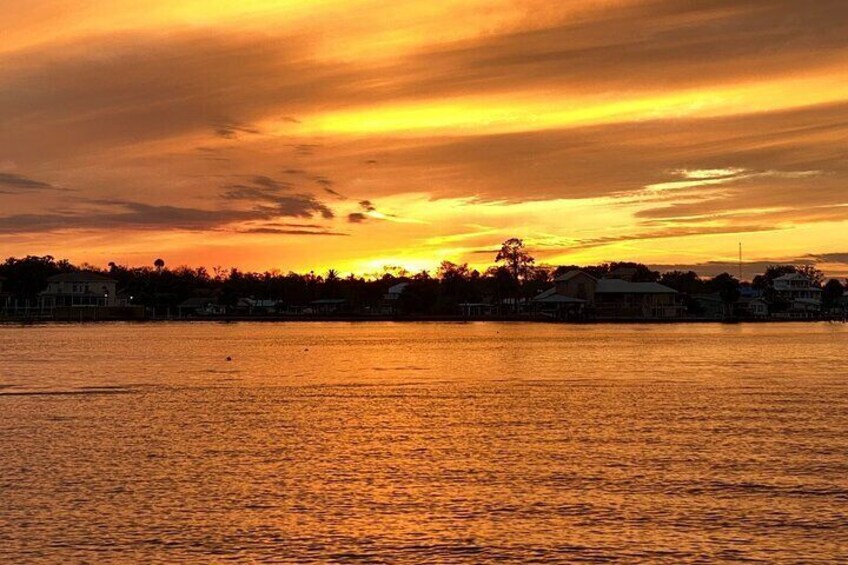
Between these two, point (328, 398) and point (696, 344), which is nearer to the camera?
point (328, 398)

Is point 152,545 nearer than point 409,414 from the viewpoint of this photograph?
Yes

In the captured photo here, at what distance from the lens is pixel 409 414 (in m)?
44.0

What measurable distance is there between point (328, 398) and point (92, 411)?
13.0 metres

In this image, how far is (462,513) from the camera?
932 inches

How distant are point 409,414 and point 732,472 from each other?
61.7ft

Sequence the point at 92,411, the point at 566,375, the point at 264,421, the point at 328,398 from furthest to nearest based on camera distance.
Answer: the point at 566,375
the point at 328,398
the point at 92,411
the point at 264,421

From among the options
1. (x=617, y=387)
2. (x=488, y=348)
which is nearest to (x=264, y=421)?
(x=617, y=387)

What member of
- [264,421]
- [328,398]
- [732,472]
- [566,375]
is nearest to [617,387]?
[566,375]

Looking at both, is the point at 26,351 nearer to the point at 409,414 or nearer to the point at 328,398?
the point at 328,398

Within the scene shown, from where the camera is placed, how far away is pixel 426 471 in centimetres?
2917

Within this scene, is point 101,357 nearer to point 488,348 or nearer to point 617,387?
point 488,348

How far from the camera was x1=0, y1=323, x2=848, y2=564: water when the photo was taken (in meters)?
20.8

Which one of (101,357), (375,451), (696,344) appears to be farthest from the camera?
(696,344)

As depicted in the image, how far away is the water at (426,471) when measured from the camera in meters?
20.8
